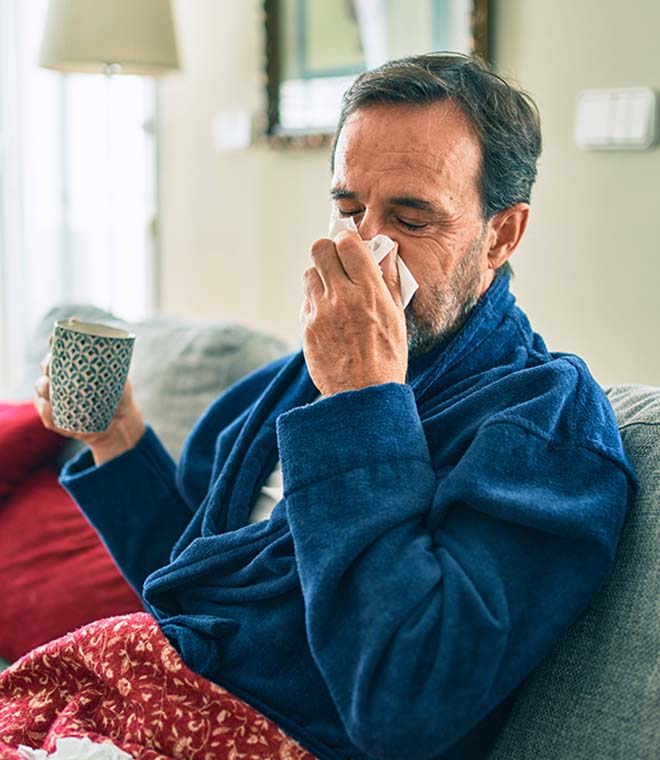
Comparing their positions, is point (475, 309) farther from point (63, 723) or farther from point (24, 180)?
point (24, 180)

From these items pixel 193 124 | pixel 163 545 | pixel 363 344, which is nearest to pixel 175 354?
pixel 163 545

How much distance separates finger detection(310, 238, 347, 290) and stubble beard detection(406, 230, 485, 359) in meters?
0.13

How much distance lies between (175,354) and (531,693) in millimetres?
1164

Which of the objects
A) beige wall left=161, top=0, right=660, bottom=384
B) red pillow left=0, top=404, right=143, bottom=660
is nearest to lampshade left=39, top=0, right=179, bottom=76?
beige wall left=161, top=0, right=660, bottom=384

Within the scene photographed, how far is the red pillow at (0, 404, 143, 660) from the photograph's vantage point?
1.81 m

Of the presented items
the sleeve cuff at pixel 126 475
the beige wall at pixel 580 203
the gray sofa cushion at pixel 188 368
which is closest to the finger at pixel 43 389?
the sleeve cuff at pixel 126 475

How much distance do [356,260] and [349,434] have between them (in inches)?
8.4

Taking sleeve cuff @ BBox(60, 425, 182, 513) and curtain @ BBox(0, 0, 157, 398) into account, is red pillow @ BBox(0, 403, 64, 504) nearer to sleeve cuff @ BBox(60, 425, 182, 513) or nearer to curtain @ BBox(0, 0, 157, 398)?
sleeve cuff @ BBox(60, 425, 182, 513)

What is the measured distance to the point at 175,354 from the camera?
211 cm

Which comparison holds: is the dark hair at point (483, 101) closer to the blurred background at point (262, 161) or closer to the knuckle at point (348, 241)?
the knuckle at point (348, 241)

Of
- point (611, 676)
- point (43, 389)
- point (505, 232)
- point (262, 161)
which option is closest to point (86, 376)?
point (43, 389)

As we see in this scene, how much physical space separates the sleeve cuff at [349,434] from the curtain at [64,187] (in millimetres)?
2596

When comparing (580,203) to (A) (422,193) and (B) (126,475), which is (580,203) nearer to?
(A) (422,193)

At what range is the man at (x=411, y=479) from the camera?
1.02m
